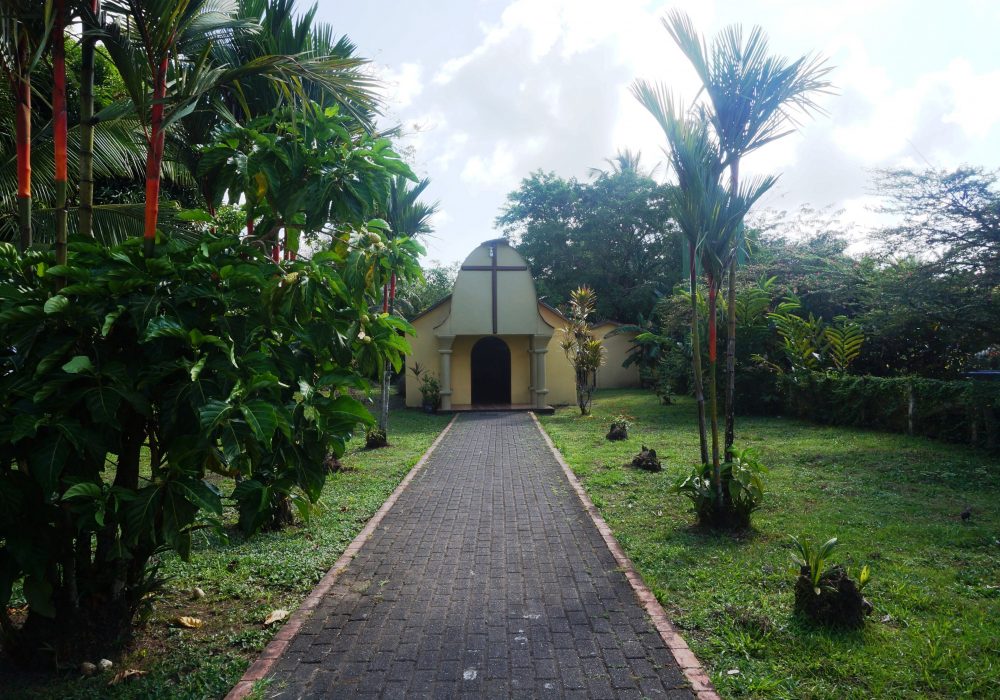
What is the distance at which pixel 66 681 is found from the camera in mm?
3752

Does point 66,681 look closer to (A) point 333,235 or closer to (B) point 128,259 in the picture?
(B) point 128,259

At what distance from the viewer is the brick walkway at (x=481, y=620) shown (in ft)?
12.5

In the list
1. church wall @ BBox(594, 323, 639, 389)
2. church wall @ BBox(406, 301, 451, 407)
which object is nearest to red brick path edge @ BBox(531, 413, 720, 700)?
church wall @ BBox(406, 301, 451, 407)

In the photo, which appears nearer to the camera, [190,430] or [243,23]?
[190,430]

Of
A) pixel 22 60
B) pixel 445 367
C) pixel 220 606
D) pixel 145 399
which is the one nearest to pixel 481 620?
pixel 220 606

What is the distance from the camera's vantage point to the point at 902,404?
1275 cm

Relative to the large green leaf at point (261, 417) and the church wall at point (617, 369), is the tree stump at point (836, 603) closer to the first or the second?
the large green leaf at point (261, 417)

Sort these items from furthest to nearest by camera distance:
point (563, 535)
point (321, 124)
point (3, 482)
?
point (563, 535)
point (321, 124)
point (3, 482)

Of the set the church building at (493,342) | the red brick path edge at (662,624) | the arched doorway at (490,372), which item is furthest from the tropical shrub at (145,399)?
the arched doorway at (490,372)

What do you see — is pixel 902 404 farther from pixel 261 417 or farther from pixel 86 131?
pixel 86 131

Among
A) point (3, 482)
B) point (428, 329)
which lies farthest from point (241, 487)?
point (428, 329)

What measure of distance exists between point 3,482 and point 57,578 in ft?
3.08

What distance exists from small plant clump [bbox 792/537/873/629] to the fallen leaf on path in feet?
11.4

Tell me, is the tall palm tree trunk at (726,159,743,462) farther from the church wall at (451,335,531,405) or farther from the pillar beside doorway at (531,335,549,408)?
the church wall at (451,335,531,405)
